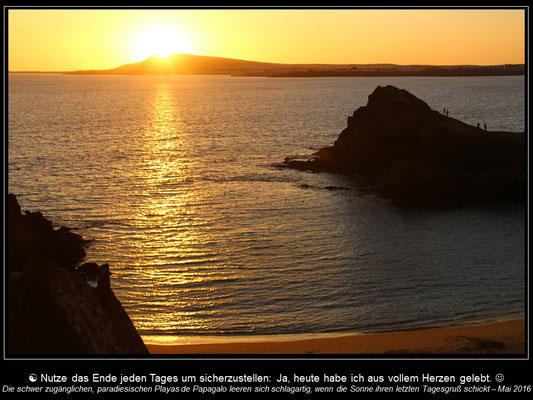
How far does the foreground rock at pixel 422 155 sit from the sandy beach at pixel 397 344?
1090 inches

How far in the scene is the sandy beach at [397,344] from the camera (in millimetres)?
23781

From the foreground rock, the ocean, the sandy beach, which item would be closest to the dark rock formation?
the sandy beach

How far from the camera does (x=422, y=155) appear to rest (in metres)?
57.2

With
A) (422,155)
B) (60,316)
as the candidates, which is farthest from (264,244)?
(60,316)

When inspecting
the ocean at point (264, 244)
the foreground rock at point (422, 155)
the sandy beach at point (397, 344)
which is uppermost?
the foreground rock at point (422, 155)

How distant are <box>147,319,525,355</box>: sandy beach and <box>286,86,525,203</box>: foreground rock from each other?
2768 centimetres

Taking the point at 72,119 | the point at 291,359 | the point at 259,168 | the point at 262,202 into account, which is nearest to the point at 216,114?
the point at 72,119

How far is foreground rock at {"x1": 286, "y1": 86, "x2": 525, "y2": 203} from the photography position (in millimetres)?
53969

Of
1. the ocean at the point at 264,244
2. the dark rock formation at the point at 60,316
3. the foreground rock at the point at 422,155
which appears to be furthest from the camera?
the foreground rock at the point at 422,155

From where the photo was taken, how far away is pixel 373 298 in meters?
30.6

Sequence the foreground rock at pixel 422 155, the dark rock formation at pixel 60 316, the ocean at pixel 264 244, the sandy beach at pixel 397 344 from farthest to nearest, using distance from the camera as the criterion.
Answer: the foreground rock at pixel 422 155 < the ocean at pixel 264 244 < the sandy beach at pixel 397 344 < the dark rock formation at pixel 60 316

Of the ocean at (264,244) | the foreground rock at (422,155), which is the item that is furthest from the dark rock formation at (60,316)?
the foreground rock at (422,155)

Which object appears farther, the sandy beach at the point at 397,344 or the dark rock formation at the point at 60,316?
the sandy beach at the point at 397,344

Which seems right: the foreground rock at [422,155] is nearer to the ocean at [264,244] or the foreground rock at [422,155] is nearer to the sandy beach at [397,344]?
the ocean at [264,244]
